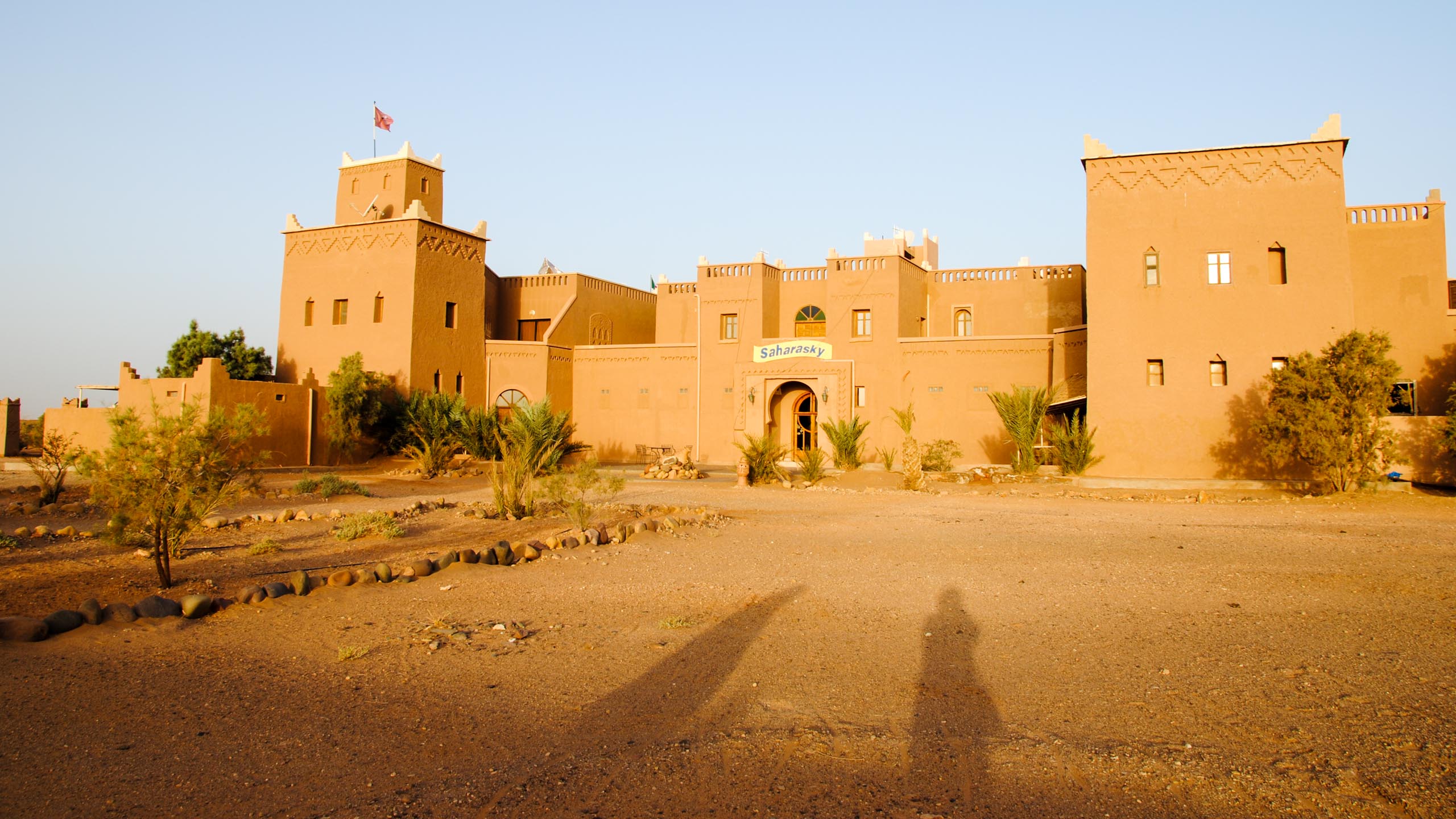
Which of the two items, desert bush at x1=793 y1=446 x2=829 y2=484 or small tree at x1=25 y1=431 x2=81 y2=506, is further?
desert bush at x1=793 y1=446 x2=829 y2=484

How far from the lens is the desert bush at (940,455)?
71.5 feet

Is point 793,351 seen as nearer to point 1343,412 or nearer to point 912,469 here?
point 912,469

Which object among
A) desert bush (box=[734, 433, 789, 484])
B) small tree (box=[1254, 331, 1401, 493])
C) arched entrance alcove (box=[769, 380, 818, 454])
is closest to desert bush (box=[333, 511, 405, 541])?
desert bush (box=[734, 433, 789, 484])

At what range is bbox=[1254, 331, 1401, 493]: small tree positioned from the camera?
1516 centimetres

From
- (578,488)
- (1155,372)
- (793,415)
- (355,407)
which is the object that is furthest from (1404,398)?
(355,407)

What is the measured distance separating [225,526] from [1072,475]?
1563cm

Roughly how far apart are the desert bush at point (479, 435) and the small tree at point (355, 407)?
2.28 meters

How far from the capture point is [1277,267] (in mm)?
18266

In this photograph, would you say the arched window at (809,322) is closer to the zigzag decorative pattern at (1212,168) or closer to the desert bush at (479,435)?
the zigzag decorative pattern at (1212,168)

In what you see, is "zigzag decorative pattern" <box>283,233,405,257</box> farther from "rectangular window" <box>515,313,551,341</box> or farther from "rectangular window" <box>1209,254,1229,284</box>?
"rectangular window" <box>1209,254,1229,284</box>

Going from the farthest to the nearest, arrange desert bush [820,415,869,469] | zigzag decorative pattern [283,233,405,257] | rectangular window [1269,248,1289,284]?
zigzag decorative pattern [283,233,405,257] → desert bush [820,415,869,469] → rectangular window [1269,248,1289,284]

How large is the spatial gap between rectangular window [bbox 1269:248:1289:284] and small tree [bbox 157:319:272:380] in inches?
1060

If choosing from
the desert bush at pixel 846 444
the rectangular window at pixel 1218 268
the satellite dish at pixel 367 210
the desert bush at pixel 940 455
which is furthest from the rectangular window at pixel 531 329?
the rectangular window at pixel 1218 268

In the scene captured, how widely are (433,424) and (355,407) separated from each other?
209cm
